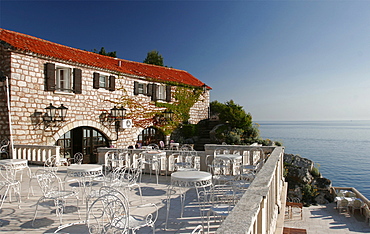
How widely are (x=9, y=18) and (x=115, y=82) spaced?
8176 millimetres

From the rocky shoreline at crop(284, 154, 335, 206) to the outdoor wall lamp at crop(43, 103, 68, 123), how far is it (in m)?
13.3

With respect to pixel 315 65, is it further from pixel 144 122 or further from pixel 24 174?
pixel 24 174

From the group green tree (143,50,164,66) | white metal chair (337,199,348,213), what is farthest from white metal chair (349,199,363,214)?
green tree (143,50,164,66)

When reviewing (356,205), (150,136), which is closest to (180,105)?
(150,136)

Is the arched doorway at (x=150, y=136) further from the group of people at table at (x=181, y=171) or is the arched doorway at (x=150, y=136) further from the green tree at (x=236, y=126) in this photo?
the group of people at table at (x=181, y=171)

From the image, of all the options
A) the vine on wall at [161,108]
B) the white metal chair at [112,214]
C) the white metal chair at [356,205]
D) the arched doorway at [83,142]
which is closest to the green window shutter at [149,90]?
the vine on wall at [161,108]

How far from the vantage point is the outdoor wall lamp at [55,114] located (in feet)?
34.4

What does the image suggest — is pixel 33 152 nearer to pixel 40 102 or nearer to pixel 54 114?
pixel 54 114

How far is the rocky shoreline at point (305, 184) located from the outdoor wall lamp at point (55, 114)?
1325 centimetres

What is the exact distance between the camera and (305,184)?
53.1ft

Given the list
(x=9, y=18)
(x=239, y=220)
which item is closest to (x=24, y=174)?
(x=239, y=220)

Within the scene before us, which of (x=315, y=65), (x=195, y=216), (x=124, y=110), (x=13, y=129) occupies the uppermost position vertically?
(x=315, y=65)

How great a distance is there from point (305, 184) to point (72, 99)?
48.7ft

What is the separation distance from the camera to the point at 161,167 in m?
7.75
